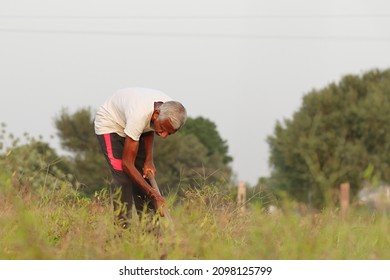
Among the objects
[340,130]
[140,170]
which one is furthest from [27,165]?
[340,130]

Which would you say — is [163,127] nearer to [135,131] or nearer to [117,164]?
[135,131]

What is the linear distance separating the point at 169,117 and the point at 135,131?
344 millimetres

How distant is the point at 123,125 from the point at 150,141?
274 mm

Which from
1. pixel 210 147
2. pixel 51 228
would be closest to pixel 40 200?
pixel 51 228

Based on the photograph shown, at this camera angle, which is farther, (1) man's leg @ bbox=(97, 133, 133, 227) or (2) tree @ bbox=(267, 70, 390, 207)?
(2) tree @ bbox=(267, 70, 390, 207)

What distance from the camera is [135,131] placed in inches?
273

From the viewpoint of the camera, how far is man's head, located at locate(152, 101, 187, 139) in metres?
6.77

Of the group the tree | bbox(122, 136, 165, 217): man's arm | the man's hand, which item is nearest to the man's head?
bbox(122, 136, 165, 217): man's arm

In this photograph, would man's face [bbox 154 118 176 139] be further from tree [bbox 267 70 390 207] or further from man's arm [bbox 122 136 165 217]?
tree [bbox 267 70 390 207]

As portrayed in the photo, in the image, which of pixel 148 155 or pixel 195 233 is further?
pixel 148 155

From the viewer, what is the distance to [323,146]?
149ft

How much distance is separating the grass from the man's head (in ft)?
1.83

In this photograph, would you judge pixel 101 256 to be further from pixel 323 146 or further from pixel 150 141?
pixel 323 146

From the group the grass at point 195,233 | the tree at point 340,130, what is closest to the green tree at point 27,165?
the grass at point 195,233
